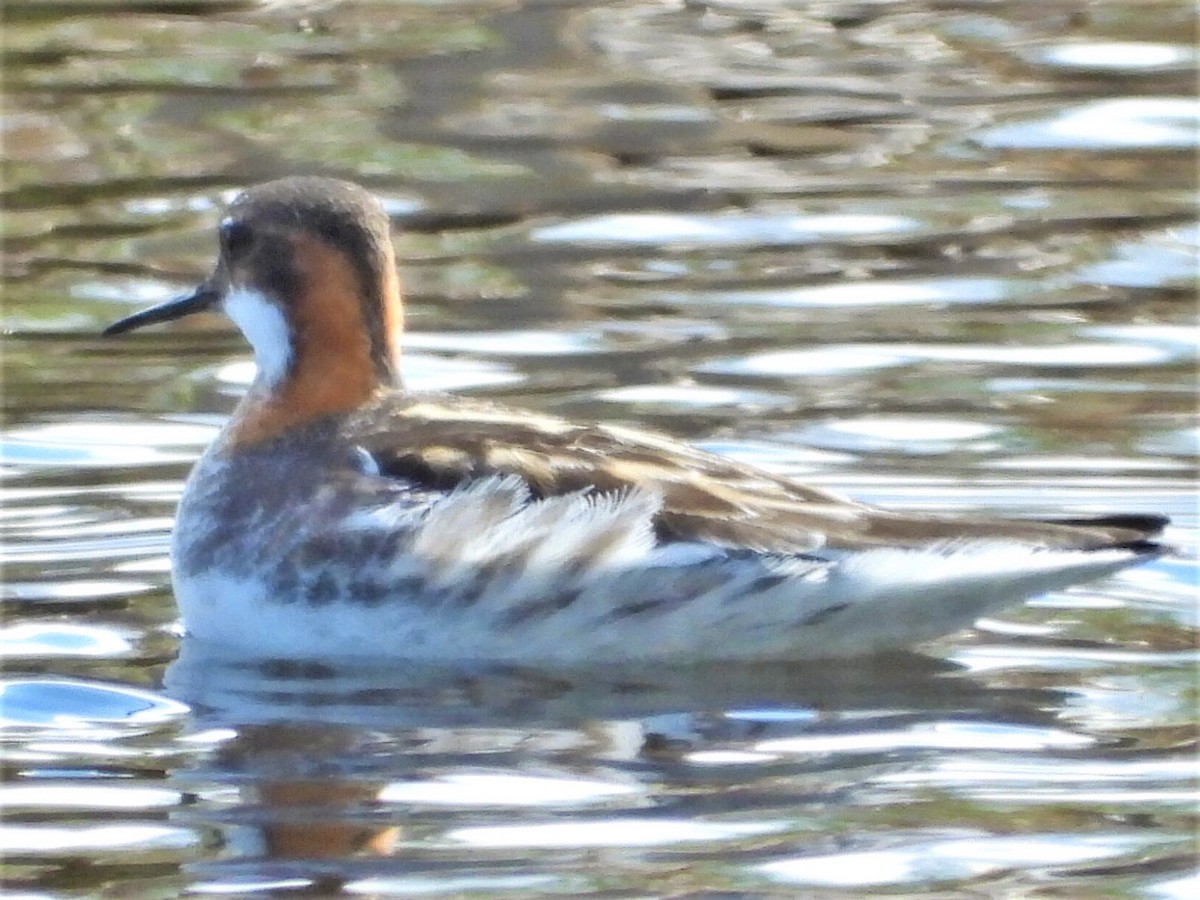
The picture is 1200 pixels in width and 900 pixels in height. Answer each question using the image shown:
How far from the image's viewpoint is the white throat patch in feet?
27.4

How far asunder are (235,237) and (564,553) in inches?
63.8

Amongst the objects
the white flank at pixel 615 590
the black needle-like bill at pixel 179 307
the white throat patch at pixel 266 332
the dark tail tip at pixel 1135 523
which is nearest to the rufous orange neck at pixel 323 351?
the white throat patch at pixel 266 332

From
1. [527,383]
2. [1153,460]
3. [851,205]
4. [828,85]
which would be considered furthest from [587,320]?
[828,85]

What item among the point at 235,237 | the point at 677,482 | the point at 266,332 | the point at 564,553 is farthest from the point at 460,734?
the point at 235,237

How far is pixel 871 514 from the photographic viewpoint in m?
7.61

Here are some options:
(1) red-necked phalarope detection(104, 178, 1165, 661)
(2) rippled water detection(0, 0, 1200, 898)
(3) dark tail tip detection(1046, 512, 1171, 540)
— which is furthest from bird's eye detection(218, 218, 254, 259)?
(3) dark tail tip detection(1046, 512, 1171, 540)

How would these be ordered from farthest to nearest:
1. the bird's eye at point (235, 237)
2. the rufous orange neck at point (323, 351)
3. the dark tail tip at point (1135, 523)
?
the bird's eye at point (235, 237), the rufous orange neck at point (323, 351), the dark tail tip at point (1135, 523)

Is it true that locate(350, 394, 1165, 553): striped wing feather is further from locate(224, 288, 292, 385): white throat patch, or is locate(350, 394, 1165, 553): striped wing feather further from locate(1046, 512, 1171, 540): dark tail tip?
locate(224, 288, 292, 385): white throat patch

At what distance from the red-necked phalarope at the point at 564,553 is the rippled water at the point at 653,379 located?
0.15 m

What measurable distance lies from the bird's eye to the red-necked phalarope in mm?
680

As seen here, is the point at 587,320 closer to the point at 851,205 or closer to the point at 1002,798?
the point at 851,205

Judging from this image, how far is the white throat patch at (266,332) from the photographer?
8344 millimetres

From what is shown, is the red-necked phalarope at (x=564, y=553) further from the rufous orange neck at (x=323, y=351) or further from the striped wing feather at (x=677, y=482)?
the rufous orange neck at (x=323, y=351)

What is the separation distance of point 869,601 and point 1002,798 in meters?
1.02
